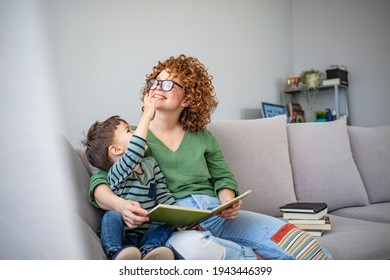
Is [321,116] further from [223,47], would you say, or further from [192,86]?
[192,86]

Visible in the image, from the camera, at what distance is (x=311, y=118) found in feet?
5.80

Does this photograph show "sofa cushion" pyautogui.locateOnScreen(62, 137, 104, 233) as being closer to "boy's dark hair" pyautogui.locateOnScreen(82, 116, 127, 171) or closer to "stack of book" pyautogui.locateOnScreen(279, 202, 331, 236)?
"boy's dark hair" pyautogui.locateOnScreen(82, 116, 127, 171)

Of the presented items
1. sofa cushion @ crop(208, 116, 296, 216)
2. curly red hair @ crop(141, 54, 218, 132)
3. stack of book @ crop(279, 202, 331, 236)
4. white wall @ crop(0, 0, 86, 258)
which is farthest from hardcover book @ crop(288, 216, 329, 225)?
white wall @ crop(0, 0, 86, 258)

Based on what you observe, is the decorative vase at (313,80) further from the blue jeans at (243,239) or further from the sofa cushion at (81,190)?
the sofa cushion at (81,190)

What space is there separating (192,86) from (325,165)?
73 centimetres

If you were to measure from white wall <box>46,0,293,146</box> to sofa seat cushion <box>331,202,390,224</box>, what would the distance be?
1.67 feet

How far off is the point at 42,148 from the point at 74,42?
280mm

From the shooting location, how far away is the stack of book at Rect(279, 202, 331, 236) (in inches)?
47.3

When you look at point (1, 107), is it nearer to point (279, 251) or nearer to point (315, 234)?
point (279, 251)

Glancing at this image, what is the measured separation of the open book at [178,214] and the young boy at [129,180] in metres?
0.06

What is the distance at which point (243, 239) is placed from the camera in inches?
40.2

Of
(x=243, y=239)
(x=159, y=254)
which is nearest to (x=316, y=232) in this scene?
(x=243, y=239)

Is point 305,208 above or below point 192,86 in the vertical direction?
below

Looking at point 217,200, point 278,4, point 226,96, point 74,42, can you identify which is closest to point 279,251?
point 217,200
